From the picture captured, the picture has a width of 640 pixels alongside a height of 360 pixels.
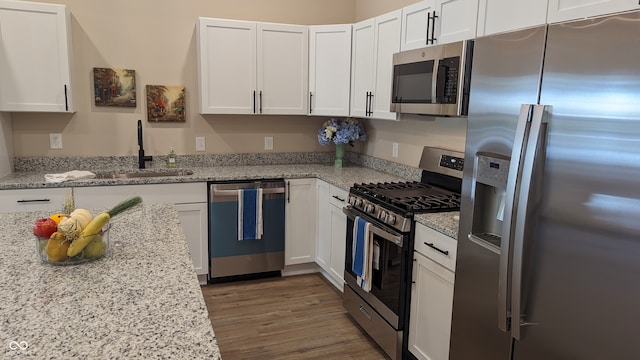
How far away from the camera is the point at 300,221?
3994mm

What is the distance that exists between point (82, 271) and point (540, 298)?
1.57 meters

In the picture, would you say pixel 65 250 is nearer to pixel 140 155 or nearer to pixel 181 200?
pixel 181 200

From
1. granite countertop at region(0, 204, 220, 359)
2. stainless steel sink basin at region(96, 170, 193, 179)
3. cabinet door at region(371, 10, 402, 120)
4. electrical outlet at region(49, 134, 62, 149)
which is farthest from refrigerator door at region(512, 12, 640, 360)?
electrical outlet at region(49, 134, 62, 149)

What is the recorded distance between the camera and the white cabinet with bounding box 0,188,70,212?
3178 millimetres

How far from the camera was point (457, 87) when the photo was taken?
8.23 ft

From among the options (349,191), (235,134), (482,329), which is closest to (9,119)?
(235,134)

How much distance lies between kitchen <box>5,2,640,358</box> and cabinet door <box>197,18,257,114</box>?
331mm

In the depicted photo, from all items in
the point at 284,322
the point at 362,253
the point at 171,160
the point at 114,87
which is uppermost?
the point at 114,87

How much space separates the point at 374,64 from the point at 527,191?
7.01 ft

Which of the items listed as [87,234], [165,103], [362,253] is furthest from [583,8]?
[165,103]

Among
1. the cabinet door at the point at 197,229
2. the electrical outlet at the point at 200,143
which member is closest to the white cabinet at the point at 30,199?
the cabinet door at the point at 197,229

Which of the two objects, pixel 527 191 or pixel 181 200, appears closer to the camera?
pixel 527 191

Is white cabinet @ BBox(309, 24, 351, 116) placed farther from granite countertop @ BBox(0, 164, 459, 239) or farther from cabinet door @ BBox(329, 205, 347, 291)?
cabinet door @ BBox(329, 205, 347, 291)

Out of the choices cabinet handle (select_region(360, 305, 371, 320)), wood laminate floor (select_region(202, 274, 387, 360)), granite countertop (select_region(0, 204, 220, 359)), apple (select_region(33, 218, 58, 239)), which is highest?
apple (select_region(33, 218, 58, 239))
